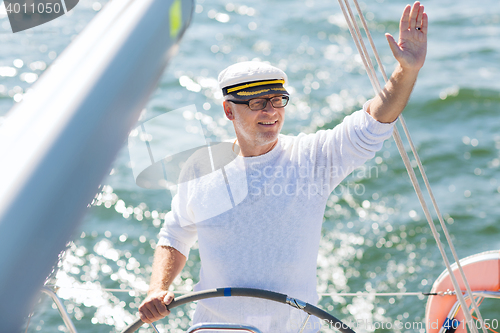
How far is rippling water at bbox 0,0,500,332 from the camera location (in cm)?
480

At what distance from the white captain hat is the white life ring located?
44.0 inches

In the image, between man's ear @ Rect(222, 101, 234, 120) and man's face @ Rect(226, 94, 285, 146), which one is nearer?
man's face @ Rect(226, 94, 285, 146)

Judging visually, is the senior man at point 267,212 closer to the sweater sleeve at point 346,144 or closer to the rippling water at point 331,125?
the sweater sleeve at point 346,144

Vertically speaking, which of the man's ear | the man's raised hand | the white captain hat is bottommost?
the man's ear

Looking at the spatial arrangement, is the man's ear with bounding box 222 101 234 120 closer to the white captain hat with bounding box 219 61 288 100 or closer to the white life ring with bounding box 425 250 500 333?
the white captain hat with bounding box 219 61 288 100

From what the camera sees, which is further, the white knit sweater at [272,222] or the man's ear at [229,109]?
the man's ear at [229,109]

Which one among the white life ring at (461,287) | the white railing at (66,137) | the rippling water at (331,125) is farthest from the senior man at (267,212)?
the white railing at (66,137)

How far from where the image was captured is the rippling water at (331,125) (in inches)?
189

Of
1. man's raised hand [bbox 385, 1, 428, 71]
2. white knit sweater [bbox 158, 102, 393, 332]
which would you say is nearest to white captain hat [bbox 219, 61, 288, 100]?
white knit sweater [bbox 158, 102, 393, 332]

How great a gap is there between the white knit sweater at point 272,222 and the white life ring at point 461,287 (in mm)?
697

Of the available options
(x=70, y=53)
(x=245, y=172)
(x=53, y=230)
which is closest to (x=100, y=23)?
(x=70, y=53)

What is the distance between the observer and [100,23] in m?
0.41

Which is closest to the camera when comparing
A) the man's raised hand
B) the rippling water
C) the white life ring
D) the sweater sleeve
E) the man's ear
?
the man's raised hand

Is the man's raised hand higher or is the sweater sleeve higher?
the man's raised hand
